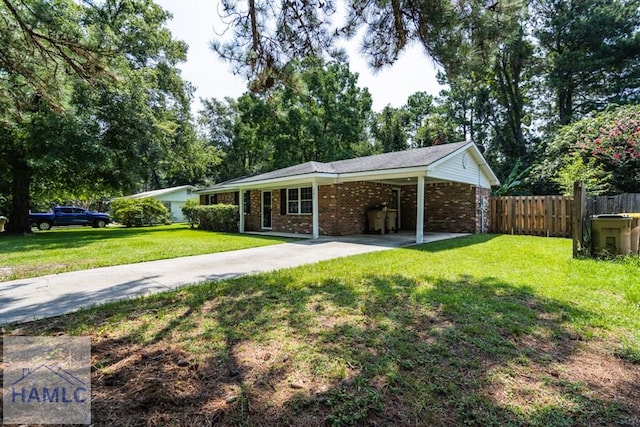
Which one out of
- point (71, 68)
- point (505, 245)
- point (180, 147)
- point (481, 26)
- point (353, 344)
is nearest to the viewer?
point (353, 344)

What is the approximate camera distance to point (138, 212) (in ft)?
73.5

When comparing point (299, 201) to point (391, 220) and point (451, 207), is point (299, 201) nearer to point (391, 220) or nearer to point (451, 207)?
point (391, 220)

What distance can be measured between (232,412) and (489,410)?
5.64 feet

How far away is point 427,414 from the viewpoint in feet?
6.72

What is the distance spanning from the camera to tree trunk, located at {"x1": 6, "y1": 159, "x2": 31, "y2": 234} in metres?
15.2

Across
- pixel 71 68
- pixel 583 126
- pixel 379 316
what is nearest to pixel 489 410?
pixel 379 316

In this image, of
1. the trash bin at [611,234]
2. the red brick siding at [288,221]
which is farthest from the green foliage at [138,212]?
the trash bin at [611,234]

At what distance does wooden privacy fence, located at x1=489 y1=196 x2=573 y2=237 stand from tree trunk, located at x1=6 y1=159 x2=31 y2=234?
22048 millimetres

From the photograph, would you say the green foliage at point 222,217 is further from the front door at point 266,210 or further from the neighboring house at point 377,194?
the front door at point 266,210

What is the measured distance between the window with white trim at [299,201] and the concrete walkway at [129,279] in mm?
4366

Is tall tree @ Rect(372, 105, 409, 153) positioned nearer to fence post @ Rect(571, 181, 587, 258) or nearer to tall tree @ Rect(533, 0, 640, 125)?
tall tree @ Rect(533, 0, 640, 125)

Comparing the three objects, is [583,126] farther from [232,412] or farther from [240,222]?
[232,412]

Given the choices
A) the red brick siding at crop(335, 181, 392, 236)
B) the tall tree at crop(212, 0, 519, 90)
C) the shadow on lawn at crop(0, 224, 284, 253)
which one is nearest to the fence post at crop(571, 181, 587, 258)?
the tall tree at crop(212, 0, 519, 90)

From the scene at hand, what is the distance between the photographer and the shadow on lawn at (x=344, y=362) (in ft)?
6.73
